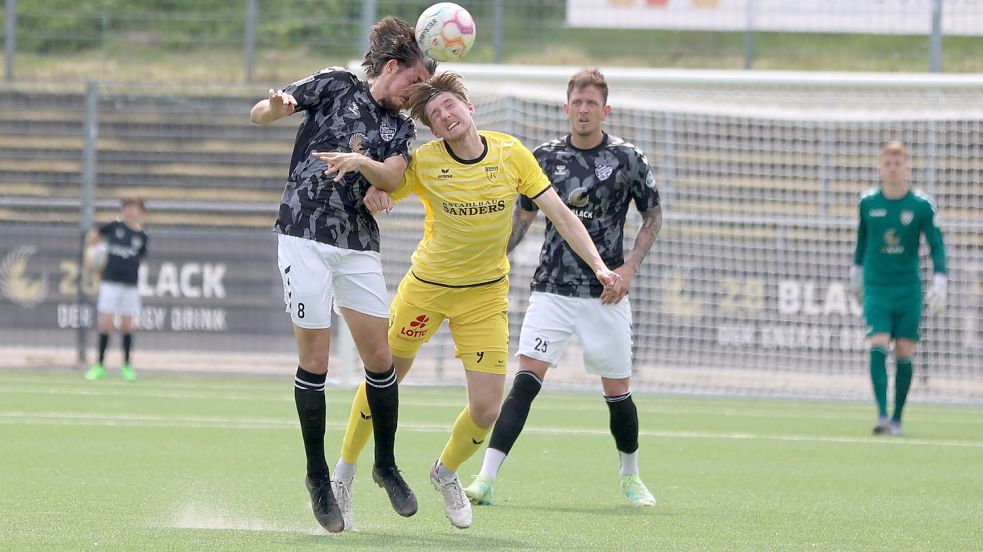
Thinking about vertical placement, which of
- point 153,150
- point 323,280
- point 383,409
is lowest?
point 383,409

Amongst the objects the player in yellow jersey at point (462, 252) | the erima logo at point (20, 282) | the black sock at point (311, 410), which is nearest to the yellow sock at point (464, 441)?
Answer: the player in yellow jersey at point (462, 252)

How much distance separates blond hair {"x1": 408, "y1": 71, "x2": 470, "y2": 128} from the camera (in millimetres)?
5961

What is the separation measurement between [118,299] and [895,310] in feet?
29.5

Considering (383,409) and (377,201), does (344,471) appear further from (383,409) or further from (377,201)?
(377,201)

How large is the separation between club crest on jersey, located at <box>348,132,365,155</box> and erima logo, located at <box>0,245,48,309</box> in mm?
12957

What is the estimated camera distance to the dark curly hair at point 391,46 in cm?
600

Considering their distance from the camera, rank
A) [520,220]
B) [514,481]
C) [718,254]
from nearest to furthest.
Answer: [520,220], [514,481], [718,254]

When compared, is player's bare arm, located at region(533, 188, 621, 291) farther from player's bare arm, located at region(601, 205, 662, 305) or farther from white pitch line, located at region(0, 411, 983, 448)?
white pitch line, located at region(0, 411, 983, 448)

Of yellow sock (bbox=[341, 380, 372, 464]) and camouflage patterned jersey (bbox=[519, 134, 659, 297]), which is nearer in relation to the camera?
yellow sock (bbox=[341, 380, 372, 464])

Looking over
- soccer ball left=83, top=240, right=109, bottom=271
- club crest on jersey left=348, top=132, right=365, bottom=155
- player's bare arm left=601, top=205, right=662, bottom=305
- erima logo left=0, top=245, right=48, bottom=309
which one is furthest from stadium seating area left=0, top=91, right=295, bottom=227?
club crest on jersey left=348, top=132, right=365, bottom=155

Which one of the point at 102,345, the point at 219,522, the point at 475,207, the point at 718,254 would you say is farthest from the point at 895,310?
the point at 102,345

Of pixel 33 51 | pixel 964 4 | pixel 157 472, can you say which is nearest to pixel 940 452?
pixel 157 472

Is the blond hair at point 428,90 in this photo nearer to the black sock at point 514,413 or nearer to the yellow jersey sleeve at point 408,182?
the yellow jersey sleeve at point 408,182

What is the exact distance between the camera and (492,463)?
278 inches
